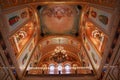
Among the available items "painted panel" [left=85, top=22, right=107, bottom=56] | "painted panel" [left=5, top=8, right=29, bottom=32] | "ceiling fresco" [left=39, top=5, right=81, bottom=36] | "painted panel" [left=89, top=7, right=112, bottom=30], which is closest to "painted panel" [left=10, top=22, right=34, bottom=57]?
"painted panel" [left=5, top=8, right=29, bottom=32]

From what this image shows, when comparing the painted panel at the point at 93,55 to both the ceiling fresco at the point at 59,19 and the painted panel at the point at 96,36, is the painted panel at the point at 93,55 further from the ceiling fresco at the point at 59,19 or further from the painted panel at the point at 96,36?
the ceiling fresco at the point at 59,19

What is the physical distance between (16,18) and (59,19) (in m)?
6.03

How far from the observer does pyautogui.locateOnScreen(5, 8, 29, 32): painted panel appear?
979 cm

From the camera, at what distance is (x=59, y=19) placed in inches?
636

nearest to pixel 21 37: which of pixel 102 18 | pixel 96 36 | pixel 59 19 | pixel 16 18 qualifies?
pixel 16 18

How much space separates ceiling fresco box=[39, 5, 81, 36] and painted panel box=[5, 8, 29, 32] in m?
3.14

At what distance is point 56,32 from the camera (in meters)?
17.4

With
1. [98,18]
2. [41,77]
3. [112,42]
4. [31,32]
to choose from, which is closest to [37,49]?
[31,32]

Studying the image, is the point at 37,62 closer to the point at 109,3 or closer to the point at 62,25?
the point at 62,25

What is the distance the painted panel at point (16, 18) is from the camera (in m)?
9.79

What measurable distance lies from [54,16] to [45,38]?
8.12ft

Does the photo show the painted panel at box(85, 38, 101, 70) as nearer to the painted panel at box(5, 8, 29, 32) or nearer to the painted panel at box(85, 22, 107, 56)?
the painted panel at box(85, 22, 107, 56)

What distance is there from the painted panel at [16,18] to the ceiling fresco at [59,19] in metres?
3.14

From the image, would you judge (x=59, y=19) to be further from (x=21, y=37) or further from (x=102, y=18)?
(x=102, y=18)
